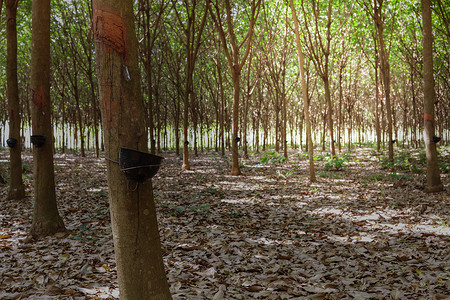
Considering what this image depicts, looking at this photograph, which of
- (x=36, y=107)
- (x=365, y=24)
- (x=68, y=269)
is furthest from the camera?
(x=365, y=24)

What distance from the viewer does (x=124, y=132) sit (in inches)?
72.4

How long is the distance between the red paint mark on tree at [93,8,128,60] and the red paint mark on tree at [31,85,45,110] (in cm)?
309

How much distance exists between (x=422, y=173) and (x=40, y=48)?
10.4 metres

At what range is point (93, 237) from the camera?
14.9 ft

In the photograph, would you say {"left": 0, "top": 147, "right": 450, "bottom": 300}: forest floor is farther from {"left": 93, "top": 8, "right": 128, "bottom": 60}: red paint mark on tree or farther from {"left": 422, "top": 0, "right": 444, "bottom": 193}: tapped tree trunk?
{"left": 93, "top": 8, "right": 128, "bottom": 60}: red paint mark on tree

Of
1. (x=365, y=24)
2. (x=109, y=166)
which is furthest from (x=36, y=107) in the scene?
(x=365, y=24)

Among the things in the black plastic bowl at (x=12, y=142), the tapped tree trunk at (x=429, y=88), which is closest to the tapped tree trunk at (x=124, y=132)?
the black plastic bowl at (x=12, y=142)

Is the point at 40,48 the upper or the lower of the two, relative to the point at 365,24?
lower

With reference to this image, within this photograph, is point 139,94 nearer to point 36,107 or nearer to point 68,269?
point 68,269

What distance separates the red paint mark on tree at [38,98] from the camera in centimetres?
434

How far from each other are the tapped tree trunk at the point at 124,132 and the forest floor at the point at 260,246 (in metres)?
1.23

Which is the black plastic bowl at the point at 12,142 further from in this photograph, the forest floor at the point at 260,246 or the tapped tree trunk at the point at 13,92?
the forest floor at the point at 260,246

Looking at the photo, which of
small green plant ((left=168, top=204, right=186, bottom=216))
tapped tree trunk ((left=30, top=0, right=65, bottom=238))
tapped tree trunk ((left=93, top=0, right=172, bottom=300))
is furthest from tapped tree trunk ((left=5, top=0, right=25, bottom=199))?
tapped tree trunk ((left=93, top=0, right=172, bottom=300))

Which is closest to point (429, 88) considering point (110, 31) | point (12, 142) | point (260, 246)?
point (260, 246)
